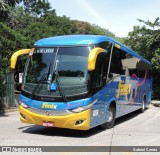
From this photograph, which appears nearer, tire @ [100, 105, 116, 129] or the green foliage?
tire @ [100, 105, 116, 129]

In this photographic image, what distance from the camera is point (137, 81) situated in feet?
55.4

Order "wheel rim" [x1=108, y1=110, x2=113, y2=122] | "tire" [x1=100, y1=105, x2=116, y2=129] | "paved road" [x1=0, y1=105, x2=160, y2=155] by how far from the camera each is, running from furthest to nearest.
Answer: "wheel rim" [x1=108, y1=110, x2=113, y2=122], "tire" [x1=100, y1=105, x2=116, y2=129], "paved road" [x1=0, y1=105, x2=160, y2=155]

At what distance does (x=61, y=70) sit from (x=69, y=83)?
0.50 meters

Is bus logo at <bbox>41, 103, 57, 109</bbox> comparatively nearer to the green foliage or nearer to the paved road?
the paved road

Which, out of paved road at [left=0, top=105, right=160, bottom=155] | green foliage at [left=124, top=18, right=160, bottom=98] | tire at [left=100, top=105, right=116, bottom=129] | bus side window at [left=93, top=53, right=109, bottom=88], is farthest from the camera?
green foliage at [left=124, top=18, right=160, bottom=98]

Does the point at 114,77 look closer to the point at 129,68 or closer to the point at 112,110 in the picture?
the point at 112,110

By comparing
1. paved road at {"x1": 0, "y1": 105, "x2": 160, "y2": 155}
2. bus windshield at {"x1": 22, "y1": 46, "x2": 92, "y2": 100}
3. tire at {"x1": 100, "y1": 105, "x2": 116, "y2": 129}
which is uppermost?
bus windshield at {"x1": 22, "y1": 46, "x2": 92, "y2": 100}

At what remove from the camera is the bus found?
33.4 feet

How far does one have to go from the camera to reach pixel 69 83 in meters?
10.3

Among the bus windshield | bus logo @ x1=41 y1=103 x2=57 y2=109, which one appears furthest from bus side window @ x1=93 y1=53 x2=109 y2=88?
bus logo @ x1=41 y1=103 x2=57 y2=109

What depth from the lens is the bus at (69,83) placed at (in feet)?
33.4

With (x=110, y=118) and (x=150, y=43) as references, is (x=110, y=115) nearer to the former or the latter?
(x=110, y=118)

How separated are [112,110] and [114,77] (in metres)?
1.16

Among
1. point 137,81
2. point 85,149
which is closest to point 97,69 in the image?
point 85,149
